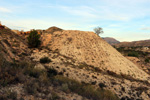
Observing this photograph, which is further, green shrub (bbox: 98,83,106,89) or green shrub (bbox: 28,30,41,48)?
green shrub (bbox: 28,30,41,48)

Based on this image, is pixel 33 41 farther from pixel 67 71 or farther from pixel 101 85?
pixel 101 85

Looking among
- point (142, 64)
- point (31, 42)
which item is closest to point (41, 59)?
point (31, 42)

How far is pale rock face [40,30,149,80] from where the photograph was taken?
69.2ft

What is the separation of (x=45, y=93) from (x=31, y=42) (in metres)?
18.8

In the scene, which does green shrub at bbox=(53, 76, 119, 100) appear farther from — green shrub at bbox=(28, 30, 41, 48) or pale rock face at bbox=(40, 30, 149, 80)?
green shrub at bbox=(28, 30, 41, 48)

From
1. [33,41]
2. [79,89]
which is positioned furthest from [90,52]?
[79,89]

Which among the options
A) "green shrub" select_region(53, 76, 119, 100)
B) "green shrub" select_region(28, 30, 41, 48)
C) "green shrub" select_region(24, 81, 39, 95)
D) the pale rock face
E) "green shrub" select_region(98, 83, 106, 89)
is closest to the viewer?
"green shrub" select_region(24, 81, 39, 95)

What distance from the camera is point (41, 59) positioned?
55.2ft

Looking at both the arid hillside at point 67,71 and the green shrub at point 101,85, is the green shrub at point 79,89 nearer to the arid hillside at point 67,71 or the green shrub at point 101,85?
the arid hillside at point 67,71

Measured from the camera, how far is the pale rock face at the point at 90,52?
21.1 meters

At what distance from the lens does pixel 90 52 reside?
24047 millimetres

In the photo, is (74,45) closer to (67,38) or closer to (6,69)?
(67,38)

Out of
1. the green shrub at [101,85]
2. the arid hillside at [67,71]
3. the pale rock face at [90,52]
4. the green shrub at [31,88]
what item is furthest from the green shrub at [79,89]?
the pale rock face at [90,52]

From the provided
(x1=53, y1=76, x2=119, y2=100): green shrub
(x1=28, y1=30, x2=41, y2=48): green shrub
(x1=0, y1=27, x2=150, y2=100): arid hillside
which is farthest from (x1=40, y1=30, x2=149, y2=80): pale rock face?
(x1=53, y1=76, x2=119, y2=100): green shrub
